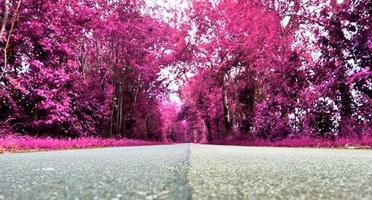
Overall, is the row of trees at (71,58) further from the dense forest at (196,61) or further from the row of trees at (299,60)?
the row of trees at (299,60)

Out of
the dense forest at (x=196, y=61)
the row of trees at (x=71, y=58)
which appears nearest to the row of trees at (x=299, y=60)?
the dense forest at (x=196, y=61)

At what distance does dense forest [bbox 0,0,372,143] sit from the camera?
35.1ft

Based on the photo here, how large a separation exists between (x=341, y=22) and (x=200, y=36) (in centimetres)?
977

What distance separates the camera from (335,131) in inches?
419

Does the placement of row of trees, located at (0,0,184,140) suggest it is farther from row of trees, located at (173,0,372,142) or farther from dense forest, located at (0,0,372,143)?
row of trees, located at (173,0,372,142)

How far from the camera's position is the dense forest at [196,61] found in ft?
35.1

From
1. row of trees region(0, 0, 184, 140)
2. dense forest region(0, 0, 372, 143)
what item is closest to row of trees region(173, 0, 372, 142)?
dense forest region(0, 0, 372, 143)

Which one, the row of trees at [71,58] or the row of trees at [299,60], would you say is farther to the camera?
the row of trees at [71,58]

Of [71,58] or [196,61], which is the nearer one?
[71,58]

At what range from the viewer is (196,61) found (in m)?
21.4

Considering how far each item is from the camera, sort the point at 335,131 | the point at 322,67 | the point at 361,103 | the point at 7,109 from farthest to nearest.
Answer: the point at 7,109
the point at 322,67
the point at 335,131
the point at 361,103

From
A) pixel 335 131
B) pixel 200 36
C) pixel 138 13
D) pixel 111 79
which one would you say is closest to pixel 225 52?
pixel 200 36

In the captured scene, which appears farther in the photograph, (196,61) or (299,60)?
(196,61)

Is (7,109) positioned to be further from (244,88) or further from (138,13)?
(244,88)
